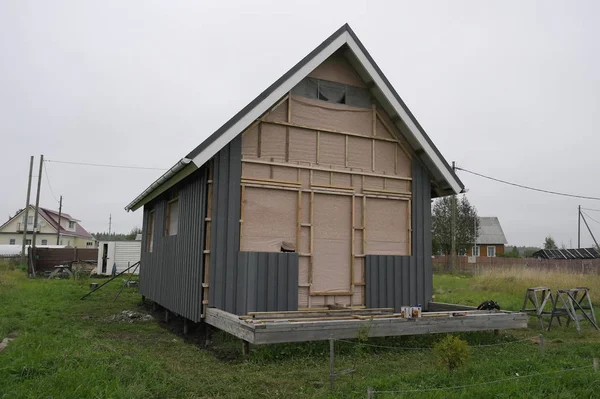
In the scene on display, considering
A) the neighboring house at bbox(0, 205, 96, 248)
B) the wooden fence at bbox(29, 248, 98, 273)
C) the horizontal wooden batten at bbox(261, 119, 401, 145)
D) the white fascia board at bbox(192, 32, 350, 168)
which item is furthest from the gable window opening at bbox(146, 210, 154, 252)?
the neighboring house at bbox(0, 205, 96, 248)

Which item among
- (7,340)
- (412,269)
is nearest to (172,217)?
(7,340)

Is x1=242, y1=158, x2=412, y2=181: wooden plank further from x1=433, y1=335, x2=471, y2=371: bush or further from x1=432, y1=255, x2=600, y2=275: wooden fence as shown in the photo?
x1=432, y1=255, x2=600, y2=275: wooden fence

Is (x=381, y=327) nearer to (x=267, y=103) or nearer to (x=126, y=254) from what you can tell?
(x=267, y=103)

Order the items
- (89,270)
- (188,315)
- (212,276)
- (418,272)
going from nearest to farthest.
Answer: (212,276) < (188,315) < (418,272) < (89,270)

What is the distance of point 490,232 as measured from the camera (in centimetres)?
6469

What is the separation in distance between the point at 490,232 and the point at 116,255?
158 feet

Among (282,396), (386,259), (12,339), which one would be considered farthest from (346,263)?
(12,339)

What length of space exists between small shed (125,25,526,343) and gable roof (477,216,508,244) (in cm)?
5384

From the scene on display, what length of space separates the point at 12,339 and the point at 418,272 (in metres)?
8.56

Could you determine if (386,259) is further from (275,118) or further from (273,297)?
(275,118)

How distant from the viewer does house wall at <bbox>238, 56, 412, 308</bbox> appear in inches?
412

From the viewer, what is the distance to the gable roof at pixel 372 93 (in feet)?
30.5

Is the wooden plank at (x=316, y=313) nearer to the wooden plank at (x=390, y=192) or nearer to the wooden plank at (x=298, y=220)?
the wooden plank at (x=298, y=220)

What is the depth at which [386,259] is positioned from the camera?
11.7m
